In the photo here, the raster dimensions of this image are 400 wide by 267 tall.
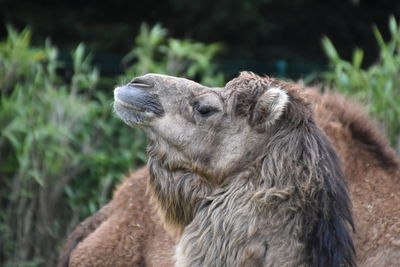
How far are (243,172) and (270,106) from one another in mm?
320

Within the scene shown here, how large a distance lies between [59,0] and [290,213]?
1124 cm

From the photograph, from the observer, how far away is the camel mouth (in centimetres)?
414

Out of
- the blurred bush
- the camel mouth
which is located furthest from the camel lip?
the blurred bush

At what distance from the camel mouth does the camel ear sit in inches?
17.9

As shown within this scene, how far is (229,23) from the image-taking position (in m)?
13.6

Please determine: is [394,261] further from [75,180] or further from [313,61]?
[313,61]

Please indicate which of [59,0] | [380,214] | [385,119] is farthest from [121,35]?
[380,214]

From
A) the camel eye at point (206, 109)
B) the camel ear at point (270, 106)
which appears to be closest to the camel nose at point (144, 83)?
the camel eye at point (206, 109)

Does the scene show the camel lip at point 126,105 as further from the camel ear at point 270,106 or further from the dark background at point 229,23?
the dark background at point 229,23

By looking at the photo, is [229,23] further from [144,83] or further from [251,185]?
[251,185]

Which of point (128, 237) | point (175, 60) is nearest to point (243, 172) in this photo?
point (128, 237)

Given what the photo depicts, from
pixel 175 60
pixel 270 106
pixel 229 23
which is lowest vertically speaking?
pixel 229 23

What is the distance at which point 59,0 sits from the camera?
14.5m

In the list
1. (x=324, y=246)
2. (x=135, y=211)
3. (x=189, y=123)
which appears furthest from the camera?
(x=135, y=211)
